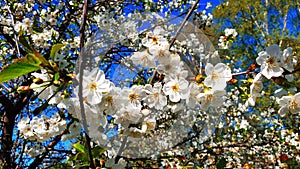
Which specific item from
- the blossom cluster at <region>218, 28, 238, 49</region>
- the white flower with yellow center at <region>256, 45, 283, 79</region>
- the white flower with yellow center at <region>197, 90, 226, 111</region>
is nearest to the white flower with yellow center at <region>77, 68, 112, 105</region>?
the white flower with yellow center at <region>197, 90, 226, 111</region>

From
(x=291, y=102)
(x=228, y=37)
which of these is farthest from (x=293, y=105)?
(x=228, y=37)

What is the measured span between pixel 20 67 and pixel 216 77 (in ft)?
1.58

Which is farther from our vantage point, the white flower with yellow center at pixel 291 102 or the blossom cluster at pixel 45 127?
the blossom cluster at pixel 45 127

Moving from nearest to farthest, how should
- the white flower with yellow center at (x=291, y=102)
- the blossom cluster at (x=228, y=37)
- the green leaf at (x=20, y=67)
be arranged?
the green leaf at (x=20, y=67) → the white flower with yellow center at (x=291, y=102) → the blossom cluster at (x=228, y=37)

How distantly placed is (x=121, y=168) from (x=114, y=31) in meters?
0.44

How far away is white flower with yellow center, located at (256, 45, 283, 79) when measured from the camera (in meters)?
0.81

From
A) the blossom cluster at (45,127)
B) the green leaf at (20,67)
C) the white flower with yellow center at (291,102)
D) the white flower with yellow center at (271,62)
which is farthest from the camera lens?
the blossom cluster at (45,127)

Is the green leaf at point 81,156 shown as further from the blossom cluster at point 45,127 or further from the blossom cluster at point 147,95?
the blossom cluster at point 45,127

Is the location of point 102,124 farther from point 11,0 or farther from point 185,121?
point 11,0

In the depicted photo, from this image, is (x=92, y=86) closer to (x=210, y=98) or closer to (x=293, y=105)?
(x=210, y=98)

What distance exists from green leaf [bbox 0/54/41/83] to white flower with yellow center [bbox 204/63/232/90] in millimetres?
424

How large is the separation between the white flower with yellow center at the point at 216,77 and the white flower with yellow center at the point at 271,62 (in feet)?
0.29

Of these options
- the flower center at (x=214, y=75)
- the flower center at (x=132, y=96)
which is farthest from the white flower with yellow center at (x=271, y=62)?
the flower center at (x=132, y=96)

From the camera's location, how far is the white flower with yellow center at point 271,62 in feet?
2.64
